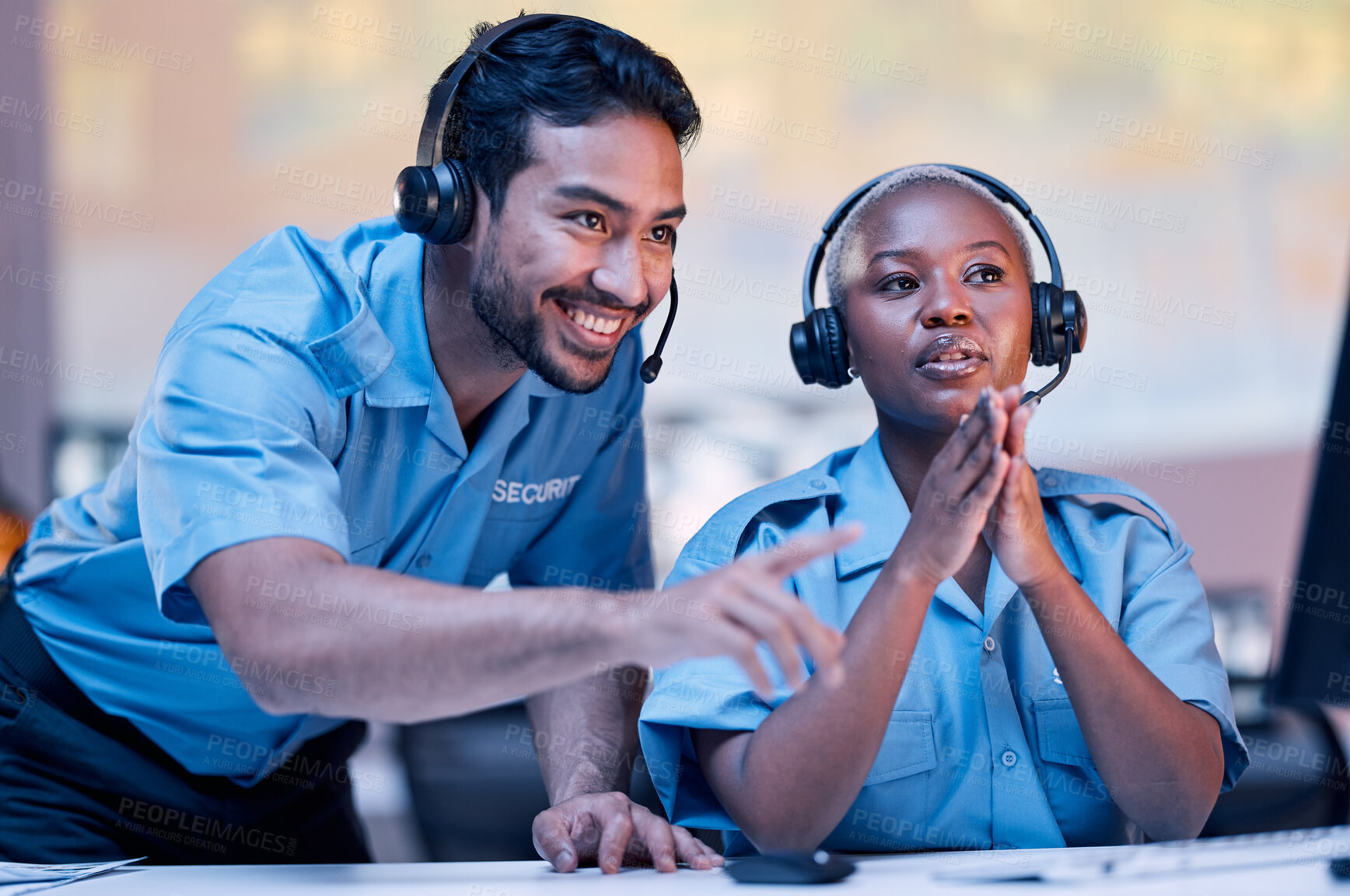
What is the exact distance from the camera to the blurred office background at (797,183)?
12.2 ft

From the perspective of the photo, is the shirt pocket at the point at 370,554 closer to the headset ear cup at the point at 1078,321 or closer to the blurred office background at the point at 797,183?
the headset ear cup at the point at 1078,321

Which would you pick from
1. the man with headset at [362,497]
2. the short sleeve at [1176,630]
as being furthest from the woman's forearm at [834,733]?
the short sleeve at [1176,630]

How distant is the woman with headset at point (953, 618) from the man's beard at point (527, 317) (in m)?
0.26

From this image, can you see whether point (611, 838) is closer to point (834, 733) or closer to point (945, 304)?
point (834, 733)

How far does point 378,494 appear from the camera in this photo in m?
1.33

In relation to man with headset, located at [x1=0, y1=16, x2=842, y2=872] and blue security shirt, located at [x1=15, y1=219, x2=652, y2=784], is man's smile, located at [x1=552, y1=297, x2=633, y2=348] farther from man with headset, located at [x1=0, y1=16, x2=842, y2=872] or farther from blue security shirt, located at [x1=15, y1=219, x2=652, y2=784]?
blue security shirt, located at [x1=15, y1=219, x2=652, y2=784]

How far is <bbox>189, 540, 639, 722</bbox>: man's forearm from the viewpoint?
32.5 inches

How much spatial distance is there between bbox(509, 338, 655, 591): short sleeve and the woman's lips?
1.61 ft

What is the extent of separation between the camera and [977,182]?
1405mm

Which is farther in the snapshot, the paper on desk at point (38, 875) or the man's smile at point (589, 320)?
the man's smile at point (589, 320)

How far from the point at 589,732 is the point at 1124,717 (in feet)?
2.24

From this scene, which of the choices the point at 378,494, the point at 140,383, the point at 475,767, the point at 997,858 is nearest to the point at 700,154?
the point at 140,383

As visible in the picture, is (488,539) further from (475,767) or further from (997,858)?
(997,858)

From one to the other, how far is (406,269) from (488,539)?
1.34 feet
